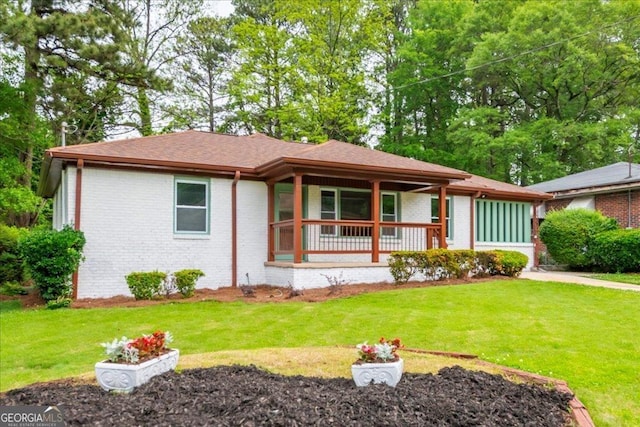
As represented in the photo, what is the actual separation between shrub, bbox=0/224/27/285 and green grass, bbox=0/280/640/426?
5.51 metres

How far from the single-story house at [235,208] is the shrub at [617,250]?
5.74m

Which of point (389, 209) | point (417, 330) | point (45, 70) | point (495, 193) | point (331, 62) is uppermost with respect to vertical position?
point (331, 62)

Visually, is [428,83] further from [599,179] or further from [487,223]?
[487,223]

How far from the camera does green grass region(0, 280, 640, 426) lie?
4750 mm

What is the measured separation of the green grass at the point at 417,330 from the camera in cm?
475

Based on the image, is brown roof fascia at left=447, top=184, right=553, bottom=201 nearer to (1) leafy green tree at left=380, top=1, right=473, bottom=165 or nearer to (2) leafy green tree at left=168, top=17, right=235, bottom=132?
(1) leafy green tree at left=380, top=1, right=473, bottom=165

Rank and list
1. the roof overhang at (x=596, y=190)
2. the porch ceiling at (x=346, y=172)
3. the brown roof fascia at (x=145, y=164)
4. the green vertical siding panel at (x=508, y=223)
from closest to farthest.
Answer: the brown roof fascia at (x=145, y=164) < the porch ceiling at (x=346, y=172) < the green vertical siding panel at (x=508, y=223) < the roof overhang at (x=596, y=190)

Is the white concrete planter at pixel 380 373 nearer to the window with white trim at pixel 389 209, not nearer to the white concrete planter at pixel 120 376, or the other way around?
the white concrete planter at pixel 120 376

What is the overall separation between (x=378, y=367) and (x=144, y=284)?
22.5 ft

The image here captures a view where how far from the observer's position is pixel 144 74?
1877 centimetres

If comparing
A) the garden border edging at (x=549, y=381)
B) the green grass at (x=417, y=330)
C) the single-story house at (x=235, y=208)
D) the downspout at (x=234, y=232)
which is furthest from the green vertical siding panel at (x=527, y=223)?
the garden border edging at (x=549, y=381)

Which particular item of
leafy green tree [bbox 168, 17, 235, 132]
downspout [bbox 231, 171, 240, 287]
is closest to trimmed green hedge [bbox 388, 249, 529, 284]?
downspout [bbox 231, 171, 240, 287]

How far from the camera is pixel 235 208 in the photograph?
11641mm

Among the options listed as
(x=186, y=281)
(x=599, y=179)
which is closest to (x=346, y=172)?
(x=186, y=281)
